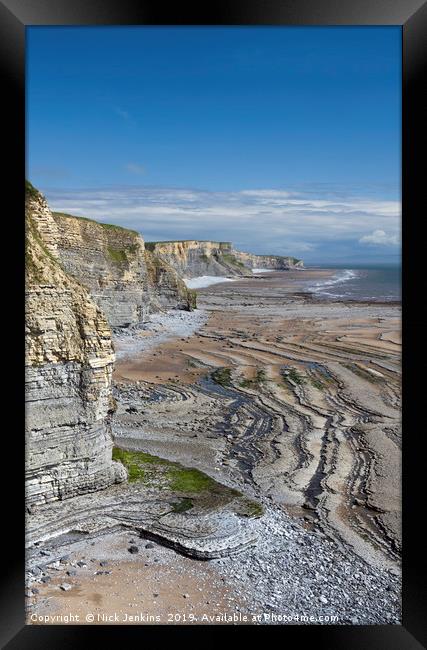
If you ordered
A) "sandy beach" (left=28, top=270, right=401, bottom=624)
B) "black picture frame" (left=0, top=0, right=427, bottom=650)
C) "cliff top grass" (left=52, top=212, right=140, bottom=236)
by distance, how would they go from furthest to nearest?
Answer: "cliff top grass" (left=52, top=212, right=140, bottom=236), "sandy beach" (left=28, top=270, right=401, bottom=624), "black picture frame" (left=0, top=0, right=427, bottom=650)

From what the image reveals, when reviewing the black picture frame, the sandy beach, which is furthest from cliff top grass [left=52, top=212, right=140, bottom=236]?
the black picture frame

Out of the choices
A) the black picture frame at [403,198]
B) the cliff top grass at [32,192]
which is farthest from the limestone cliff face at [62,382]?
the black picture frame at [403,198]

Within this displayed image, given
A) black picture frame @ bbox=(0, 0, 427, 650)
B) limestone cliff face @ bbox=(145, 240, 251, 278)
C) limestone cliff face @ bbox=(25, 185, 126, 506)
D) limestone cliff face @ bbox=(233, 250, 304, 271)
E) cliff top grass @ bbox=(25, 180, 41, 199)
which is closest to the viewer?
black picture frame @ bbox=(0, 0, 427, 650)

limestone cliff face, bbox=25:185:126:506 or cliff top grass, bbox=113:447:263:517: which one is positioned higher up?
limestone cliff face, bbox=25:185:126:506

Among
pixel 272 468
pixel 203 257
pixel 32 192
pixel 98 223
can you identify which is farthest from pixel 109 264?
pixel 203 257

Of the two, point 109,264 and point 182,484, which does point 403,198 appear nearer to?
point 182,484

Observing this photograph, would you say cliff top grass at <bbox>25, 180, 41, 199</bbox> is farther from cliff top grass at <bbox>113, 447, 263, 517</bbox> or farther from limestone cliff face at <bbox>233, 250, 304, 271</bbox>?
limestone cliff face at <bbox>233, 250, 304, 271</bbox>
